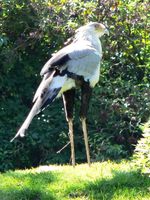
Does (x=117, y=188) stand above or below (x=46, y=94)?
below

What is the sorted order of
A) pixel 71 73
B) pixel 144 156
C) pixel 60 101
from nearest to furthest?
pixel 144 156 < pixel 71 73 < pixel 60 101

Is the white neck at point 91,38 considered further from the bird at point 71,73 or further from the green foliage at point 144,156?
the green foliage at point 144,156

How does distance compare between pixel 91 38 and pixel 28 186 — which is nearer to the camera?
pixel 28 186

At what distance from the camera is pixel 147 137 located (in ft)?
20.8

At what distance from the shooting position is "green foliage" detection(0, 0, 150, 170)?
9.27 m

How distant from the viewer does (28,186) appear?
6.09 m

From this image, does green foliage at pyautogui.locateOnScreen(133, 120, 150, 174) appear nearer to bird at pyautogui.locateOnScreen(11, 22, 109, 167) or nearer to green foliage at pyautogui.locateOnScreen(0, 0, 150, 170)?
bird at pyautogui.locateOnScreen(11, 22, 109, 167)

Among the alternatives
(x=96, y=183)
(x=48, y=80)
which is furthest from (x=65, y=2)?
(x=96, y=183)

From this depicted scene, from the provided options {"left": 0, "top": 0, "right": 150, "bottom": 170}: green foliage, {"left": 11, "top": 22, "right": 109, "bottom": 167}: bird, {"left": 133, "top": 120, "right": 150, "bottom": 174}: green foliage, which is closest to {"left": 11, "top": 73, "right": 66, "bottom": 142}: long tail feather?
{"left": 11, "top": 22, "right": 109, "bottom": 167}: bird

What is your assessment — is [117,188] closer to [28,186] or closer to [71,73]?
[28,186]

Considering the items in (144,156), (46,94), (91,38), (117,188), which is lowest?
(117,188)

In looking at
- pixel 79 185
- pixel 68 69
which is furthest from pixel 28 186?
pixel 68 69

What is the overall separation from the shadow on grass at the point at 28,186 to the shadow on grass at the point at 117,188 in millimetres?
278

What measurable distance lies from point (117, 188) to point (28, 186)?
93 cm
